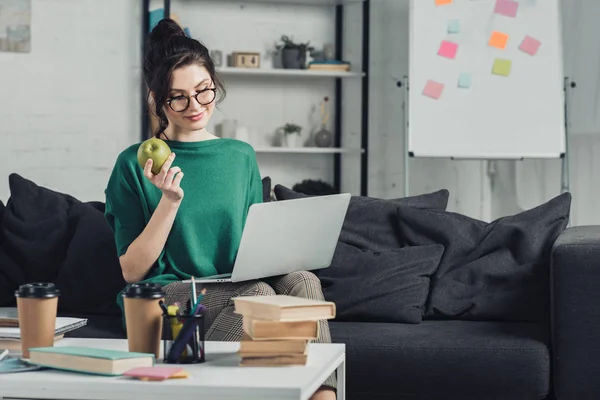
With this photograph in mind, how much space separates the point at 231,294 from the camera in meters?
1.85

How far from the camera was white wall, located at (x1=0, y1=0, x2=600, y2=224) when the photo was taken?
185 inches

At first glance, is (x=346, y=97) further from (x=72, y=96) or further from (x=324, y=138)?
(x=72, y=96)

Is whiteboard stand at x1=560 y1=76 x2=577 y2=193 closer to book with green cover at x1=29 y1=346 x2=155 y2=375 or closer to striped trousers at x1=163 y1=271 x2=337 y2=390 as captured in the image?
striped trousers at x1=163 y1=271 x2=337 y2=390

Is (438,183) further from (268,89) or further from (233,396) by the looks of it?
(233,396)

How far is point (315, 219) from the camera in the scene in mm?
1932

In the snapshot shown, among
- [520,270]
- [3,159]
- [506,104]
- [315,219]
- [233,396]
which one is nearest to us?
[233,396]

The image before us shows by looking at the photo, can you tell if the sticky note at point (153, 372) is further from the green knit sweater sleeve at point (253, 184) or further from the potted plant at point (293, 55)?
the potted plant at point (293, 55)

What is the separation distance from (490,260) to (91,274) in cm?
108

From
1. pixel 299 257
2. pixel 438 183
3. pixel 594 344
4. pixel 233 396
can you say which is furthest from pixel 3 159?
pixel 233 396

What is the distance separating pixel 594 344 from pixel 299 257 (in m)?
0.71

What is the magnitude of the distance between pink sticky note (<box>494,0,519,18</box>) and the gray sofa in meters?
1.79

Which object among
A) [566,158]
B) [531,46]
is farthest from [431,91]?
[566,158]

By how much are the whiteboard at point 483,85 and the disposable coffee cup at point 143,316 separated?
2.85 m

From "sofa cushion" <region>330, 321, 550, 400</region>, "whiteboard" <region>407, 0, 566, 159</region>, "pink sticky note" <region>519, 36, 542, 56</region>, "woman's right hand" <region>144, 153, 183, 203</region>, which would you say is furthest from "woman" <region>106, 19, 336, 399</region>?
"pink sticky note" <region>519, 36, 542, 56</region>
